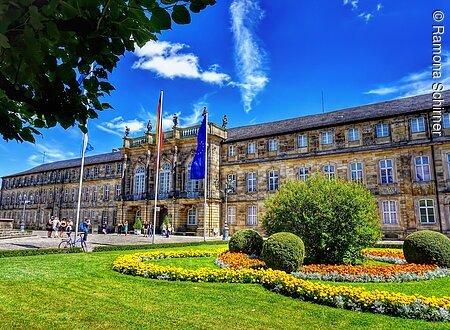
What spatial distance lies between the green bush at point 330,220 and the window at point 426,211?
15.6 meters

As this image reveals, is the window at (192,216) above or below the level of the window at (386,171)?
below

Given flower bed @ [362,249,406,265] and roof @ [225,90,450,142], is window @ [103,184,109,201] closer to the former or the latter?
roof @ [225,90,450,142]

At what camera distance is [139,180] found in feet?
144

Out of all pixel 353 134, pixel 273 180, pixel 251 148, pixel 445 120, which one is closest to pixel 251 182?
pixel 273 180

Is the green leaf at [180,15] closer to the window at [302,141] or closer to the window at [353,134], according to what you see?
the window at [353,134]

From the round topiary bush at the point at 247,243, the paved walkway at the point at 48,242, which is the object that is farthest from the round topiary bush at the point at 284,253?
the paved walkway at the point at 48,242

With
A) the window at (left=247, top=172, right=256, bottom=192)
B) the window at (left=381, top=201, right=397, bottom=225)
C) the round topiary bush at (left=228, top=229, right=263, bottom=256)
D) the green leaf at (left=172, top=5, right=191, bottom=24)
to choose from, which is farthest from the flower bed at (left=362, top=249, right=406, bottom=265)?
the window at (left=247, top=172, right=256, bottom=192)

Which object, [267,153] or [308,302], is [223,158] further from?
[308,302]

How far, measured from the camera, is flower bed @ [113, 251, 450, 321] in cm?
691

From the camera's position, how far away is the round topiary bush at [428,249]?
41.8ft

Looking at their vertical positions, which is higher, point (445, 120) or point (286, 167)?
point (445, 120)

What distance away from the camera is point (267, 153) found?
36000 mm

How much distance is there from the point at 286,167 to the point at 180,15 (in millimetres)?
32989

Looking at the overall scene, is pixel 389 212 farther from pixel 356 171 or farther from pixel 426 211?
pixel 356 171
